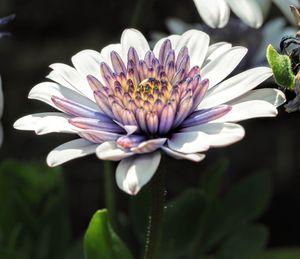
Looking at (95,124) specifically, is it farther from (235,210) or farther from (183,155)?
(235,210)

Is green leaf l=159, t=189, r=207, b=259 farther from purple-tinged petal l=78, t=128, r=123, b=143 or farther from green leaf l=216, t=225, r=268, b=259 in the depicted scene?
purple-tinged petal l=78, t=128, r=123, b=143

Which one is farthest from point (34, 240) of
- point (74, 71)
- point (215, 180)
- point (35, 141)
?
point (35, 141)

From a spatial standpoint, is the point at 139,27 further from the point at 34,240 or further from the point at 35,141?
the point at 35,141

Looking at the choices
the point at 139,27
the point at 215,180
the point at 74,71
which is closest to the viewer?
the point at 74,71

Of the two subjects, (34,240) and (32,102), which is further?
(32,102)

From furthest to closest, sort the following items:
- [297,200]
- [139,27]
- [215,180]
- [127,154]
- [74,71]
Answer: [297,200]
[215,180]
[139,27]
[74,71]
[127,154]

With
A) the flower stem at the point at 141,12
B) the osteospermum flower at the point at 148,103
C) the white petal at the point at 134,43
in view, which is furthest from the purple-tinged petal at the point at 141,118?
the flower stem at the point at 141,12

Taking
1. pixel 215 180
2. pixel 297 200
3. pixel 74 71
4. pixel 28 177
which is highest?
pixel 74 71

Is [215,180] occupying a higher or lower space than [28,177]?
lower
